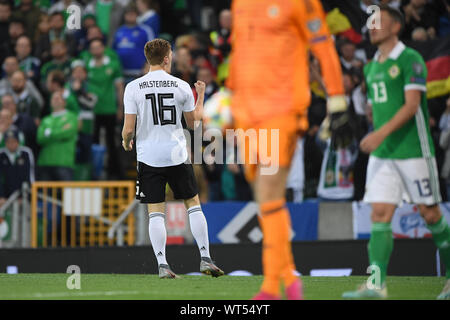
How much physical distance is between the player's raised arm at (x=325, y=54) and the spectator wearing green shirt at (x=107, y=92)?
9.97 metres

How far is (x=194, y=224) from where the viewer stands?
997 cm

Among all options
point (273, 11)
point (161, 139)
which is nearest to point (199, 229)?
point (161, 139)

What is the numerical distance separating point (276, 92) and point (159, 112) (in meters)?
3.02

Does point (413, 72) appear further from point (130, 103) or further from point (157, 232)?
point (157, 232)

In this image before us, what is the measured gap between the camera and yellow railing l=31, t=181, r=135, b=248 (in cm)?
1474

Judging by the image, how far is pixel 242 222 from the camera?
47.1 feet

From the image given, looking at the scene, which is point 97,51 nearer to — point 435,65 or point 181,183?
point 435,65

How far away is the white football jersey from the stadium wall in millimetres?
3563

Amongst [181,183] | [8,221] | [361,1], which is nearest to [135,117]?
[181,183]

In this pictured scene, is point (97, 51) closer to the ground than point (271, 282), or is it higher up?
higher up

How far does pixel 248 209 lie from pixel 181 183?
173 inches

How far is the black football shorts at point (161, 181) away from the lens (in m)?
9.94

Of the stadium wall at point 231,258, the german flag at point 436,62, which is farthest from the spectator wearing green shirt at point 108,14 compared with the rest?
the german flag at point 436,62

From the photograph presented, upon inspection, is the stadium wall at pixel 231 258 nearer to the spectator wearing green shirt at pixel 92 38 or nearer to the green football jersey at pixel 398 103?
the spectator wearing green shirt at pixel 92 38
